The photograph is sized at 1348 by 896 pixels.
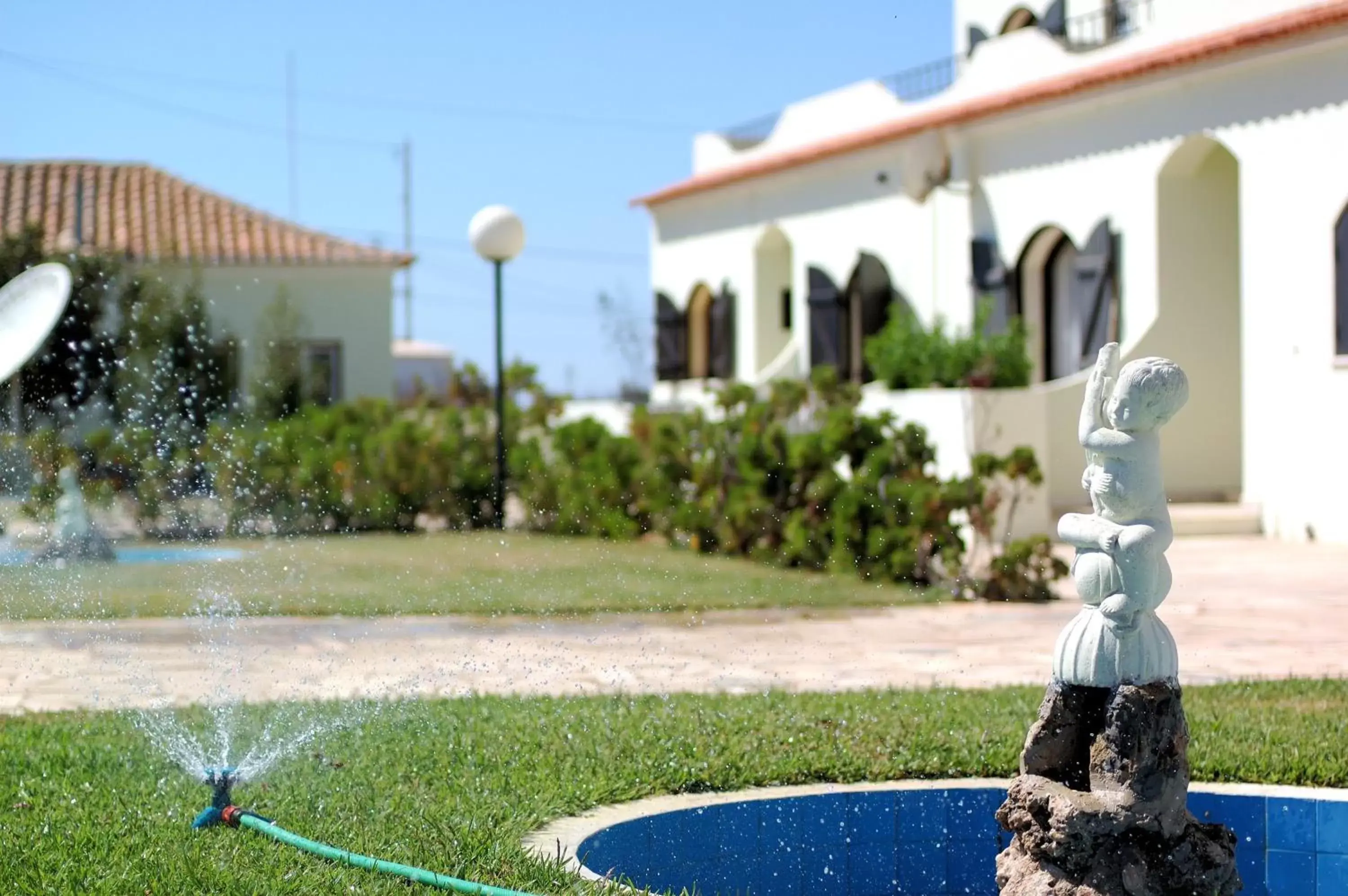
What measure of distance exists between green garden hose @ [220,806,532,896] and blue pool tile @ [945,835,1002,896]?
1693 millimetres

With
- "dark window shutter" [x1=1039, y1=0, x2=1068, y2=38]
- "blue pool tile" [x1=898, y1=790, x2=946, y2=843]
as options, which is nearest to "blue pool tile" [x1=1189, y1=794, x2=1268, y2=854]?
"blue pool tile" [x1=898, y1=790, x2=946, y2=843]

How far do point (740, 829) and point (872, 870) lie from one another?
431 mm

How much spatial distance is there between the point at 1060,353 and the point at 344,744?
14.4 meters

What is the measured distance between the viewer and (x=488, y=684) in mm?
8461

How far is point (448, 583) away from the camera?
12.9 metres

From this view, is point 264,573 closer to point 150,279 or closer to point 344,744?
point 344,744

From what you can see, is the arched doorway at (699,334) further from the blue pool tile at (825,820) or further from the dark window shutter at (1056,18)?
the blue pool tile at (825,820)

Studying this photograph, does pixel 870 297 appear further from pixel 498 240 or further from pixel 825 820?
pixel 825 820

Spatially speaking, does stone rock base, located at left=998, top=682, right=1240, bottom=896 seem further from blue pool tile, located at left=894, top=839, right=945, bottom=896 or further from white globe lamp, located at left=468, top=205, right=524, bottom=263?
white globe lamp, located at left=468, top=205, right=524, bottom=263

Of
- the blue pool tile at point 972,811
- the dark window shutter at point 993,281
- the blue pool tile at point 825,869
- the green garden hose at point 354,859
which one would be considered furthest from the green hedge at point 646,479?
the green garden hose at point 354,859

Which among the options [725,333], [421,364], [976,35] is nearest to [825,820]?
[725,333]

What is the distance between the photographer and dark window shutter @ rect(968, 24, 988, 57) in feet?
85.0

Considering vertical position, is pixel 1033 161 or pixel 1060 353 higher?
pixel 1033 161

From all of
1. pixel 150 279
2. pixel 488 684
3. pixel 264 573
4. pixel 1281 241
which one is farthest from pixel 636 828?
pixel 150 279
